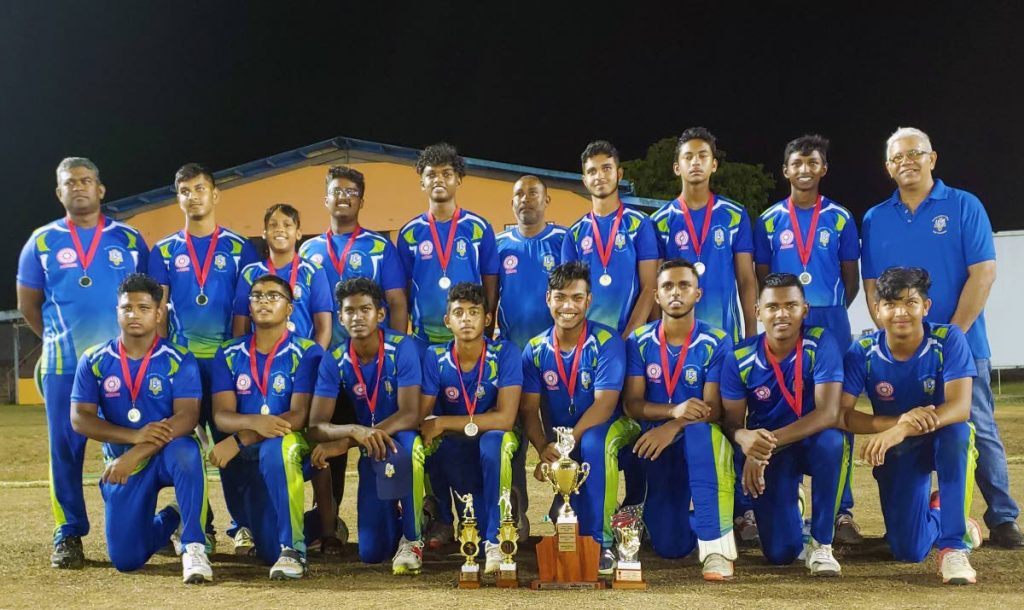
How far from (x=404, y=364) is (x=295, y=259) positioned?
4.38ft

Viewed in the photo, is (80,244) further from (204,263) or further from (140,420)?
(140,420)

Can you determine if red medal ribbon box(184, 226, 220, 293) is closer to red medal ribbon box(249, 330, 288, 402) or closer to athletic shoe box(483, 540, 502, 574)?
red medal ribbon box(249, 330, 288, 402)

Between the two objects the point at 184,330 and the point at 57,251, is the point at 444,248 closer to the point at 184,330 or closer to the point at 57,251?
the point at 184,330

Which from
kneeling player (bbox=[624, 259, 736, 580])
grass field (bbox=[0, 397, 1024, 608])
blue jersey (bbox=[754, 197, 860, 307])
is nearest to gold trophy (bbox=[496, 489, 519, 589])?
grass field (bbox=[0, 397, 1024, 608])

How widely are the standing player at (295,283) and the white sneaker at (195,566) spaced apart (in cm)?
163

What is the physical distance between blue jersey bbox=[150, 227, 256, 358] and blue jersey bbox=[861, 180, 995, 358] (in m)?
4.09

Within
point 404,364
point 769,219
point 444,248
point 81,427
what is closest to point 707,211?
point 769,219

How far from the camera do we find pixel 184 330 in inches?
242

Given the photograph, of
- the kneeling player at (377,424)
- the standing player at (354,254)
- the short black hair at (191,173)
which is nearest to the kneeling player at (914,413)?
the kneeling player at (377,424)

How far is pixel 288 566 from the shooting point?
5.00 meters

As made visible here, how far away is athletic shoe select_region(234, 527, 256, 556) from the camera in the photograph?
5.92 m

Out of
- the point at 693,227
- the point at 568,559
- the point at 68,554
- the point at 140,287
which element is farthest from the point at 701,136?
the point at 68,554

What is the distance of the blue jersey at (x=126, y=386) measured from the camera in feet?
17.6

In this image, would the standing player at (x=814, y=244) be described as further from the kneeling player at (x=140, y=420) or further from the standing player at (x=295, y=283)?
the kneeling player at (x=140, y=420)
